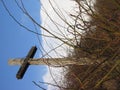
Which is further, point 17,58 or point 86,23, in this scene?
point 17,58

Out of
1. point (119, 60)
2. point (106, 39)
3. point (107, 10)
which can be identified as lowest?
point (119, 60)

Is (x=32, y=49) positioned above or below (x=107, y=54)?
above

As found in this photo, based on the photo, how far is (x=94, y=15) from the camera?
1.83 meters

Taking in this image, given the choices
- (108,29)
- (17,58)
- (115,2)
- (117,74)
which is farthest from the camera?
(17,58)

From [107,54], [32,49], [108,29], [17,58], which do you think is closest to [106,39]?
[108,29]

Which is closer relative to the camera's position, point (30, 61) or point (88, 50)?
point (88, 50)

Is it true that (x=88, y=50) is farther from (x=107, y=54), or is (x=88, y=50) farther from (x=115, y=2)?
(x=115, y=2)

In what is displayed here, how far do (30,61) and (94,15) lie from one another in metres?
4.54

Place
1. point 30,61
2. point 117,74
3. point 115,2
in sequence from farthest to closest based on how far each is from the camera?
point 30,61 → point 117,74 → point 115,2

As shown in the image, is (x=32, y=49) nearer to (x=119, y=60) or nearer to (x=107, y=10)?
(x=107, y=10)

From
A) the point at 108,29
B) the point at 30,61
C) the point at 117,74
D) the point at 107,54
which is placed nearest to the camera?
the point at 108,29

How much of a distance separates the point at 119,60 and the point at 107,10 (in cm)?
53

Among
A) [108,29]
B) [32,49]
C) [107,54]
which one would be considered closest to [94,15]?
[108,29]

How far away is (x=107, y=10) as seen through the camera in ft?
6.87
